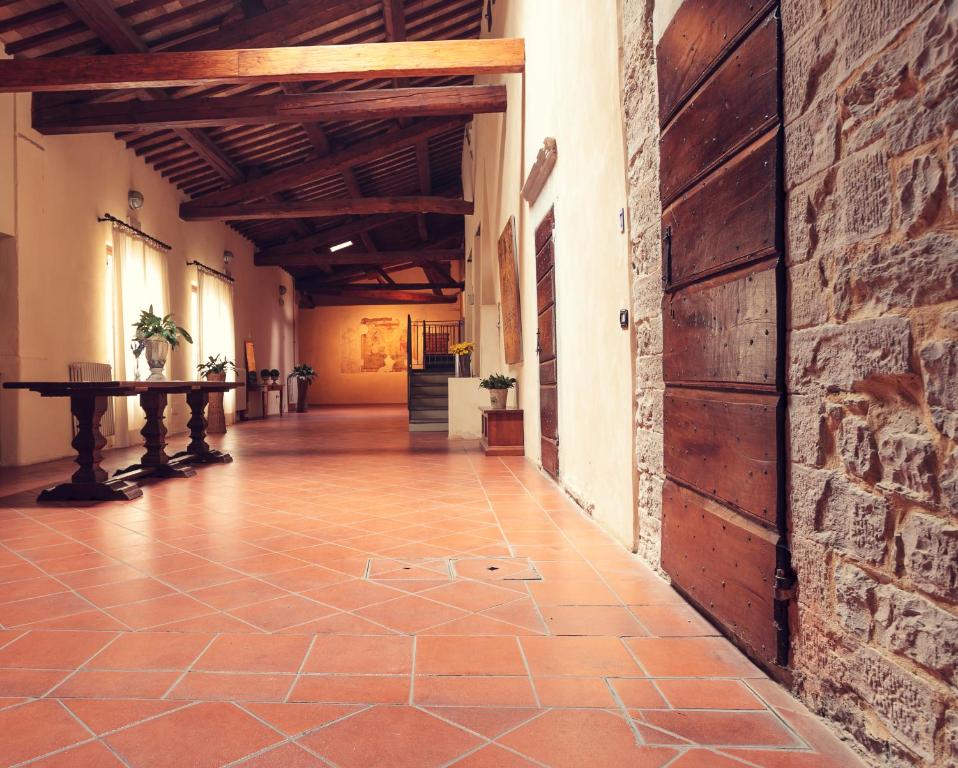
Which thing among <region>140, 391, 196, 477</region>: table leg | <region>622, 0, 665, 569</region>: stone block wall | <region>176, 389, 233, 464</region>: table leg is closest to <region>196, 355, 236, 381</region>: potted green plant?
<region>176, 389, 233, 464</region>: table leg

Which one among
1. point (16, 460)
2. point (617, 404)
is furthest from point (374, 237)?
point (617, 404)

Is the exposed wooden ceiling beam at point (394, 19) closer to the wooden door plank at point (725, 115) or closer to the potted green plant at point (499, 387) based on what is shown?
the potted green plant at point (499, 387)

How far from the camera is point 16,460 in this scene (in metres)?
6.05

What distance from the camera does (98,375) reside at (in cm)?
723

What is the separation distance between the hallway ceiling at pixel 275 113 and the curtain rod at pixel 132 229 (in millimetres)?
1068

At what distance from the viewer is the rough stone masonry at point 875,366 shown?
1.04 metres

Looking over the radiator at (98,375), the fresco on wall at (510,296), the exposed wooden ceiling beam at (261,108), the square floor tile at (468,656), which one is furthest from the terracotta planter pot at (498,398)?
the square floor tile at (468,656)

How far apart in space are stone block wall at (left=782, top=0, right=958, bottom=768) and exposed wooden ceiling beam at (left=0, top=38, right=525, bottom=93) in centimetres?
504

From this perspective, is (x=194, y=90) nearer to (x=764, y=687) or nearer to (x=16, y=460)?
(x=16, y=460)

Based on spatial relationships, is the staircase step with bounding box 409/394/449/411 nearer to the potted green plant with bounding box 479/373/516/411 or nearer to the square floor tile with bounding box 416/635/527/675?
the potted green plant with bounding box 479/373/516/411

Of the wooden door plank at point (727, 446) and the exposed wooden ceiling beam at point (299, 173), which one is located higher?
the exposed wooden ceiling beam at point (299, 173)

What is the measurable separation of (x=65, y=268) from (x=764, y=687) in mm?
7511

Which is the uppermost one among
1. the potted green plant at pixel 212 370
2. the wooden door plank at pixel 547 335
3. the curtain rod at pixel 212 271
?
the curtain rod at pixel 212 271

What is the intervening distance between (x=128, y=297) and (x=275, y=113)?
9.95 feet
